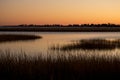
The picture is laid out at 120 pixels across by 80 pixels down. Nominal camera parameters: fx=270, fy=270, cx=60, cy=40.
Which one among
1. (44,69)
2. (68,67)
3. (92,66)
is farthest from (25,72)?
(92,66)

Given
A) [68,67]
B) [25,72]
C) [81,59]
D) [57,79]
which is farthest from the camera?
[81,59]

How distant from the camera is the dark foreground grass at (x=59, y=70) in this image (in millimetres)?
9445

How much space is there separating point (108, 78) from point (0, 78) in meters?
3.76

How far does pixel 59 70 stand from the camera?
404 inches

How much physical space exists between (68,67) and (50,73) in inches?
42.5

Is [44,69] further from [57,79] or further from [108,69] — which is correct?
[108,69]

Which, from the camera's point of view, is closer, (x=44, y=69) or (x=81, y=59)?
(x=44, y=69)

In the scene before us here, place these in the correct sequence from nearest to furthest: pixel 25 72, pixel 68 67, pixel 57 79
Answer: pixel 57 79 < pixel 25 72 < pixel 68 67

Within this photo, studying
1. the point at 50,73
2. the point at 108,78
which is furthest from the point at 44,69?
the point at 108,78

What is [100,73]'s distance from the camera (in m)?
9.84

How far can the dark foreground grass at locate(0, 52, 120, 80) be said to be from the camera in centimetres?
945

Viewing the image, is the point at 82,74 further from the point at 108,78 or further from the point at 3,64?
the point at 3,64

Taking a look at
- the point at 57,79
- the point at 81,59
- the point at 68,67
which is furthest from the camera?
the point at 81,59

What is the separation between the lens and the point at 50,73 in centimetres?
979
